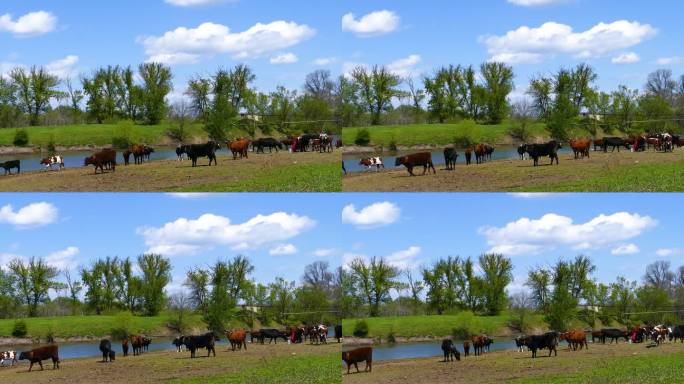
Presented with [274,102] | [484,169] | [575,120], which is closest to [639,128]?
[575,120]

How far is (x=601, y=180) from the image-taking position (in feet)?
105

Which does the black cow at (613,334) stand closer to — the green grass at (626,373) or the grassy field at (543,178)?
the grassy field at (543,178)

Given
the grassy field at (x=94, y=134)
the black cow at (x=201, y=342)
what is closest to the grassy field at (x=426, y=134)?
the grassy field at (x=94, y=134)

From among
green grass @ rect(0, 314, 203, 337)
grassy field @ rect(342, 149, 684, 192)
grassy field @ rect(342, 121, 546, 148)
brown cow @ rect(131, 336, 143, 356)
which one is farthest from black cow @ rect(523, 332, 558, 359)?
brown cow @ rect(131, 336, 143, 356)

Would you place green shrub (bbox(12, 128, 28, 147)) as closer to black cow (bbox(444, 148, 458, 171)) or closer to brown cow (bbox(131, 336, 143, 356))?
brown cow (bbox(131, 336, 143, 356))

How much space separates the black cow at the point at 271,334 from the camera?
4250cm

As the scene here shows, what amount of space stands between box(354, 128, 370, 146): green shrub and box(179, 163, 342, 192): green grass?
199 inches

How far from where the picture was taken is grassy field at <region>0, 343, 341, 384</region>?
2655 cm

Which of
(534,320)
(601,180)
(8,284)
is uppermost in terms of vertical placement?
(601,180)

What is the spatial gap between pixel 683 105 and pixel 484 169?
4338 centimetres

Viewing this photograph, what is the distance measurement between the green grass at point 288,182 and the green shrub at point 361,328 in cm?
664

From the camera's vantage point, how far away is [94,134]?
46.9 m

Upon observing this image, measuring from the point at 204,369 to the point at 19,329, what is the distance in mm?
18495

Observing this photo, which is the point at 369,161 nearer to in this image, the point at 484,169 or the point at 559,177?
the point at 484,169
